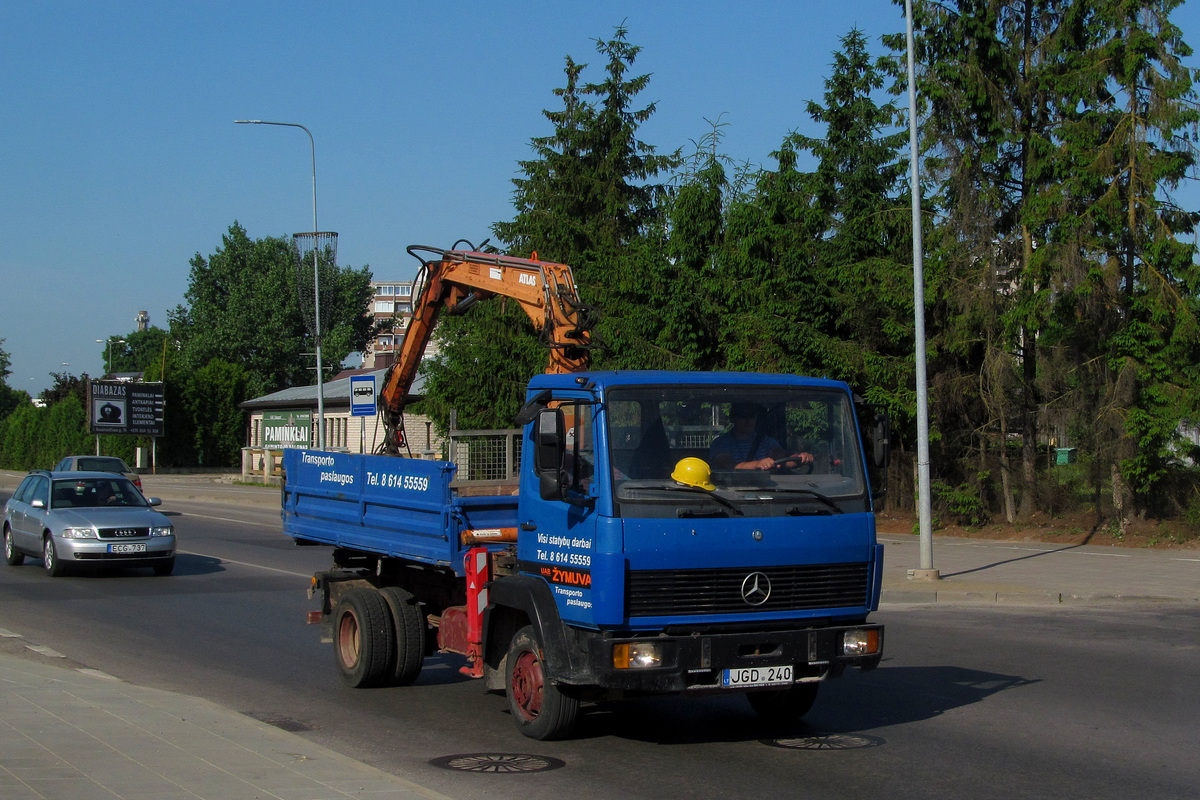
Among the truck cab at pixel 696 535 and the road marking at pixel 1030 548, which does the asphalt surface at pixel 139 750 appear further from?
the road marking at pixel 1030 548

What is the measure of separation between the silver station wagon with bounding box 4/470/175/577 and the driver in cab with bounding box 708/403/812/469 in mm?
12800

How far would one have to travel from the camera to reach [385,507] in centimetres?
920

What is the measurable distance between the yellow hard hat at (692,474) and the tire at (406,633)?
330 centimetres

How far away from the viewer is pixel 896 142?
87.2ft

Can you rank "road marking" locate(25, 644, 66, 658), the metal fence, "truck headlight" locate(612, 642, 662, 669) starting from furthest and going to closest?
"road marking" locate(25, 644, 66, 658) → the metal fence → "truck headlight" locate(612, 642, 662, 669)

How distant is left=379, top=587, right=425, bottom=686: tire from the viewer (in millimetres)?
9203

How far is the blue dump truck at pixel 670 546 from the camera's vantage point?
6.66 meters

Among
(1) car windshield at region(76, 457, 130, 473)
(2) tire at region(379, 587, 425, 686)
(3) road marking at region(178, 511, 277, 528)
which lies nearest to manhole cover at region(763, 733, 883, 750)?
(2) tire at region(379, 587, 425, 686)

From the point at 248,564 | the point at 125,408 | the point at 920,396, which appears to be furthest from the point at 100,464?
the point at 125,408

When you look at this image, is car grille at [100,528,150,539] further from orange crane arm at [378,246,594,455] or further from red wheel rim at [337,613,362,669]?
red wheel rim at [337,613,362,669]

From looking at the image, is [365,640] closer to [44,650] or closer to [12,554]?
[44,650]

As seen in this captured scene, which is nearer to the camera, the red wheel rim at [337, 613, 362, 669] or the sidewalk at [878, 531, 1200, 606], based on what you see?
the red wheel rim at [337, 613, 362, 669]

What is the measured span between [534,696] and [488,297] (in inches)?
292

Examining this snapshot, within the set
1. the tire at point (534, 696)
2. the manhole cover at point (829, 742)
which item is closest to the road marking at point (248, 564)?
the tire at point (534, 696)
